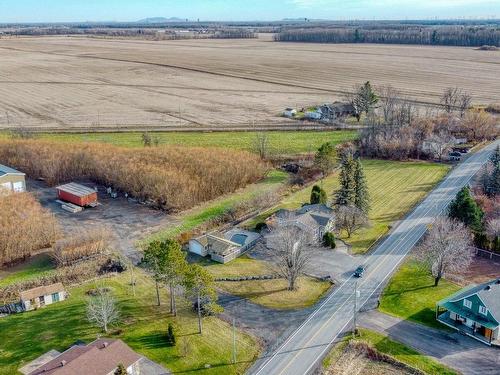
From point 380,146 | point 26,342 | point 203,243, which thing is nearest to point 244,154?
point 380,146

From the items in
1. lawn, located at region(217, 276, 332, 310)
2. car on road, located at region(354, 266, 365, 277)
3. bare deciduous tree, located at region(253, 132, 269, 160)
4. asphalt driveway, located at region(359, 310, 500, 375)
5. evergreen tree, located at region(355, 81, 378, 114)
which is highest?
evergreen tree, located at region(355, 81, 378, 114)

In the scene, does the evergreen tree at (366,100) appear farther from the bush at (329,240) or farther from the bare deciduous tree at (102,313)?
the bare deciduous tree at (102,313)

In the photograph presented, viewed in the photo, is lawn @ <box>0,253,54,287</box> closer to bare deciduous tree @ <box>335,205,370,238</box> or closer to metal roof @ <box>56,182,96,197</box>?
metal roof @ <box>56,182,96,197</box>

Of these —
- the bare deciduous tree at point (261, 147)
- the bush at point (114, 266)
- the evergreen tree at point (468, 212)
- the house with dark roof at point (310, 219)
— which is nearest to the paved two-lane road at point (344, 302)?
A: the evergreen tree at point (468, 212)

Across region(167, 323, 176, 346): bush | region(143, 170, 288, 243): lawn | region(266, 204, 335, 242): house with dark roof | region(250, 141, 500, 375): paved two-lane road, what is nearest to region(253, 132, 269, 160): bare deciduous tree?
region(143, 170, 288, 243): lawn

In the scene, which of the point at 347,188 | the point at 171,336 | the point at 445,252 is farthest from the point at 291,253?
the point at 347,188

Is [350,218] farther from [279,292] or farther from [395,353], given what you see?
[395,353]
